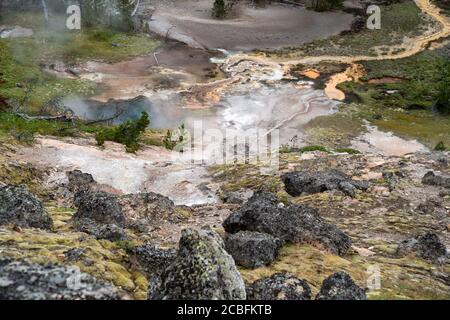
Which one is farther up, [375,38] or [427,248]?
[427,248]

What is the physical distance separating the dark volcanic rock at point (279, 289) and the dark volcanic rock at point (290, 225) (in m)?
3.39

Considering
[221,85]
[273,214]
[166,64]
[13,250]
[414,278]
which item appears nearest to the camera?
[13,250]

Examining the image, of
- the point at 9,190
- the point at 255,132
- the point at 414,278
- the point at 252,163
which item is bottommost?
the point at 255,132

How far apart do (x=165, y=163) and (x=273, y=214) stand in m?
15.2

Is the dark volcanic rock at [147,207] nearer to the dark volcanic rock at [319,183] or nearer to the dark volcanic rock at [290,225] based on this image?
the dark volcanic rock at [290,225]

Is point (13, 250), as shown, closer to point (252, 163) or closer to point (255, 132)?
point (252, 163)

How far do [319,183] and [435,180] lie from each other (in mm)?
4302

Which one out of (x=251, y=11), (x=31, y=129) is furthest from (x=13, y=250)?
(x=251, y=11)

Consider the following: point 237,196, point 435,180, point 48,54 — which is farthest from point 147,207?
point 48,54

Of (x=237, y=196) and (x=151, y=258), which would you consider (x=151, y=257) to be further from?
(x=237, y=196)

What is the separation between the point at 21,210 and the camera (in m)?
10.9

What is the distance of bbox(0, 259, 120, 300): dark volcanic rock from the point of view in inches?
280

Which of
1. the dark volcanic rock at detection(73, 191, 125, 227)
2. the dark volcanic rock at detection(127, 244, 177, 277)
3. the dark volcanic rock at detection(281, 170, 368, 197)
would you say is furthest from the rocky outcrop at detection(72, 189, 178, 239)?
the dark volcanic rock at detection(281, 170, 368, 197)

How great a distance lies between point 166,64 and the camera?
4850 centimetres
